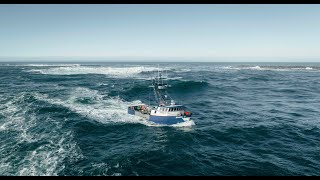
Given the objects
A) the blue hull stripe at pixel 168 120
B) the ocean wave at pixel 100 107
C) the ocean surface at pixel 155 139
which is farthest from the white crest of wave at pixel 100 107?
the blue hull stripe at pixel 168 120

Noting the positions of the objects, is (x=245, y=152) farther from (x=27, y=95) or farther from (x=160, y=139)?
(x=27, y=95)

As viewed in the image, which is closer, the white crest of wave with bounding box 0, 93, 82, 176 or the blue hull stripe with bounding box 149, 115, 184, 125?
the white crest of wave with bounding box 0, 93, 82, 176

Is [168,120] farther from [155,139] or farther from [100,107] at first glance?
[100,107]

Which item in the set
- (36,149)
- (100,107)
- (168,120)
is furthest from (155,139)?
(100,107)

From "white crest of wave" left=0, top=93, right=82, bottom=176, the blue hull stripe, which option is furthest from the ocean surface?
the blue hull stripe

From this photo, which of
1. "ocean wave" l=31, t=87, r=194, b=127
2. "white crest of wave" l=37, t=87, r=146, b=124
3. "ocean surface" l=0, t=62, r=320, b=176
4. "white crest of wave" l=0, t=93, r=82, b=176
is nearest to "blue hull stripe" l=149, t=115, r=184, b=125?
"ocean surface" l=0, t=62, r=320, b=176

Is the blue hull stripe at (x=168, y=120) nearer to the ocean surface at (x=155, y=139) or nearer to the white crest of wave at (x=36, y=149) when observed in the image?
the ocean surface at (x=155, y=139)

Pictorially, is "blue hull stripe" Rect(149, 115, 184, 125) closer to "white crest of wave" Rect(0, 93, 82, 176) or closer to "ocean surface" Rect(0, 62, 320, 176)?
"ocean surface" Rect(0, 62, 320, 176)

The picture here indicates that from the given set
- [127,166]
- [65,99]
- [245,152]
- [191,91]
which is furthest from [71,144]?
[191,91]

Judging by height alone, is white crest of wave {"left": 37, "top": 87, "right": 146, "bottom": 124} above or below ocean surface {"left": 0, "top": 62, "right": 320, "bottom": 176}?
above

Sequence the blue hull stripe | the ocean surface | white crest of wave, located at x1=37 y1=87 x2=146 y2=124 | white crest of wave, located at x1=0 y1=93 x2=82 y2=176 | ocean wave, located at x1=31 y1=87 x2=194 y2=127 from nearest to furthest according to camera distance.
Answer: white crest of wave, located at x1=0 y1=93 x2=82 y2=176
the ocean surface
the blue hull stripe
ocean wave, located at x1=31 y1=87 x2=194 y2=127
white crest of wave, located at x1=37 y1=87 x2=146 y2=124

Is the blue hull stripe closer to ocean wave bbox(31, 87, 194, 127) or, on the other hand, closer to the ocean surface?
the ocean surface

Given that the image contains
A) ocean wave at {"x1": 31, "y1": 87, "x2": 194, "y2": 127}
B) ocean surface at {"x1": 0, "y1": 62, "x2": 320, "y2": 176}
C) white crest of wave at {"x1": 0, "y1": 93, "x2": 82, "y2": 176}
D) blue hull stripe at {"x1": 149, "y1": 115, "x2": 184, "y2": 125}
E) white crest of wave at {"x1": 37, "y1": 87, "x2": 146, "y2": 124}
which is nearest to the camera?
white crest of wave at {"x1": 0, "y1": 93, "x2": 82, "y2": 176}
